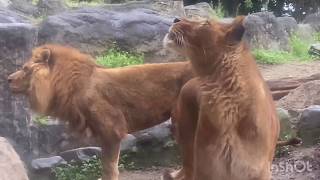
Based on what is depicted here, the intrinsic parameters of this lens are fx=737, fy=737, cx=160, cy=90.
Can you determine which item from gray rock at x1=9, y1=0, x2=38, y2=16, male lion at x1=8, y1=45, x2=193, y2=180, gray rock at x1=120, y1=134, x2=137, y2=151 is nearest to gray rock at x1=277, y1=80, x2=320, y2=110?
gray rock at x1=120, y1=134, x2=137, y2=151

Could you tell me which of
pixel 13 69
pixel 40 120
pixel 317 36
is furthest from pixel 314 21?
pixel 13 69

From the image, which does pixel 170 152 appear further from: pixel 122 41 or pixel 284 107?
pixel 122 41

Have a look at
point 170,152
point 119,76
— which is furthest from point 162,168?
point 119,76

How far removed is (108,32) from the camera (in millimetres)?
13273

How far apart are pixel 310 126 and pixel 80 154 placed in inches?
100

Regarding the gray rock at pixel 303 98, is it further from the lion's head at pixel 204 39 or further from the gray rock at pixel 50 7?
the gray rock at pixel 50 7

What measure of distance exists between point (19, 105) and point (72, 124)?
0.75 metres

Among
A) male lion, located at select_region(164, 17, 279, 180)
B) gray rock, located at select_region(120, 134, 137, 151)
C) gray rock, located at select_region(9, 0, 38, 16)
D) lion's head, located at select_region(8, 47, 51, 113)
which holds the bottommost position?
gray rock, located at select_region(120, 134, 137, 151)

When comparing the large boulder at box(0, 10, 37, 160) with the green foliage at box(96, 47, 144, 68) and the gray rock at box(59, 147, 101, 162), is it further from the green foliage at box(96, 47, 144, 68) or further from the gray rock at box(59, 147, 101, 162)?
the green foliage at box(96, 47, 144, 68)

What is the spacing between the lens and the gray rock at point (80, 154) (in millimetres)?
8164

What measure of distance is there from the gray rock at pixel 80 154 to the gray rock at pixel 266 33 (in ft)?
26.1

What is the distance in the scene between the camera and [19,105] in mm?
7480

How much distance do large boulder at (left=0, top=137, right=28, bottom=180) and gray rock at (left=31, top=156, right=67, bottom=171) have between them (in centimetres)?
225

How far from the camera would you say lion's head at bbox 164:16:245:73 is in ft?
12.9
